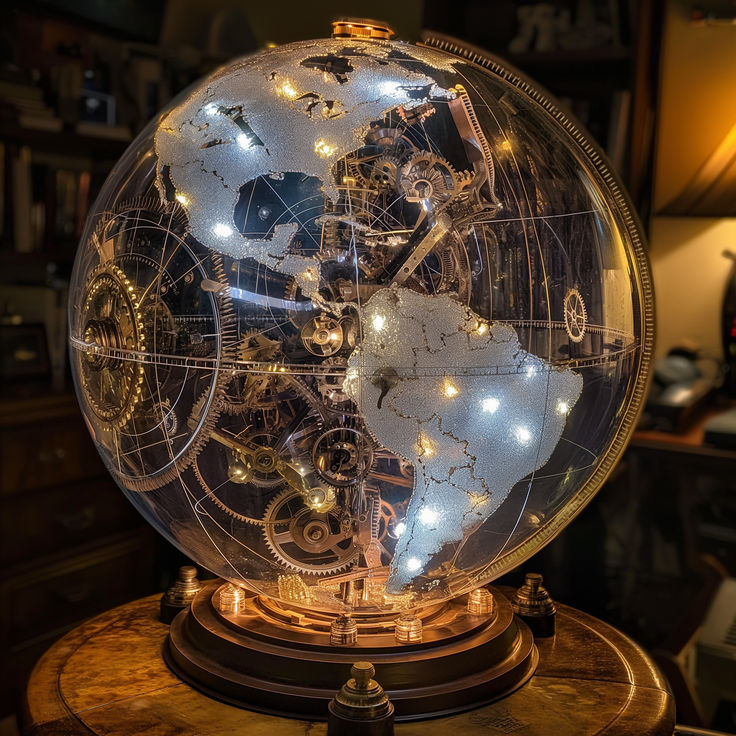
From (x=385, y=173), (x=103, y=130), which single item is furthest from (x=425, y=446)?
(x=103, y=130)

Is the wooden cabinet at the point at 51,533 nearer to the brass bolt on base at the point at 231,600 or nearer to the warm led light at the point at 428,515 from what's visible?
the brass bolt on base at the point at 231,600

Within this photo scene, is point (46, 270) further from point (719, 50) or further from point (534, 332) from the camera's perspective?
point (534, 332)

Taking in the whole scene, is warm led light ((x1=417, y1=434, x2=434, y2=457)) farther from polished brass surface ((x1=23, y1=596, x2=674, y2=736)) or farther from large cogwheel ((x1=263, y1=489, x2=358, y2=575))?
polished brass surface ((x1=23, y1=596, x2=674, y2=736))

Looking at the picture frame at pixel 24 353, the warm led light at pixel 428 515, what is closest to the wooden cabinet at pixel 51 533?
the picture frame at pixel 24 353

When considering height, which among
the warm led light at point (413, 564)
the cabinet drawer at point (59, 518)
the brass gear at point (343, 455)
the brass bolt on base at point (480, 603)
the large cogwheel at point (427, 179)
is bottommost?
the cabinet drawer at point (59, 518)

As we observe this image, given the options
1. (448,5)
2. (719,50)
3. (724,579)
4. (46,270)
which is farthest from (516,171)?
(46,270)

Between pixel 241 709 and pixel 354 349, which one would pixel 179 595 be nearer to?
pixel 241 709
